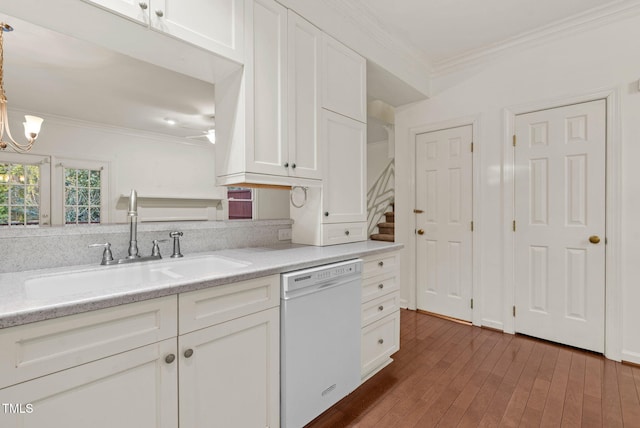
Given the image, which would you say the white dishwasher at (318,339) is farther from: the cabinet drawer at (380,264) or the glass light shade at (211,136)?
the glass light shade at (211,136)

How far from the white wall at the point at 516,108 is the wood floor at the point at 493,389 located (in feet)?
1.38

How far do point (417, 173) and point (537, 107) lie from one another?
4.02 feet

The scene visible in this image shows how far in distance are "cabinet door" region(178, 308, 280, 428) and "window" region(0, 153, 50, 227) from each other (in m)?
1.00

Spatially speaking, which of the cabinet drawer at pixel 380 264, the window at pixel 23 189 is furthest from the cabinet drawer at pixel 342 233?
the window at pixel 23 189

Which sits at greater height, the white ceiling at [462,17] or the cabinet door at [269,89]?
the white ceiling at [462,17]

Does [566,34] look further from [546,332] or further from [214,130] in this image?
[214,130]

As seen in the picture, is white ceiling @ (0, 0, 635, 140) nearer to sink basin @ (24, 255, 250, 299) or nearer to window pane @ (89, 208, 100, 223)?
window pane @ (89, 208, 100, 223)

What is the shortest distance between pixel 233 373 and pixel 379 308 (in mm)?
1142

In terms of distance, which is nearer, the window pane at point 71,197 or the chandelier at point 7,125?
the chandelier at point 7,125

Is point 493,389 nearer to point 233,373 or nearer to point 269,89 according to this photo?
point 233,373

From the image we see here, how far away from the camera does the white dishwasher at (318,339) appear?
147cm

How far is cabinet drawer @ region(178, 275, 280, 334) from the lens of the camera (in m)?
1.15

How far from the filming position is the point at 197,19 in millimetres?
1478

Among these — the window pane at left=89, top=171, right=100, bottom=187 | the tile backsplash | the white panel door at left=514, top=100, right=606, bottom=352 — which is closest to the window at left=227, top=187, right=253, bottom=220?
A: the tile backsplash
